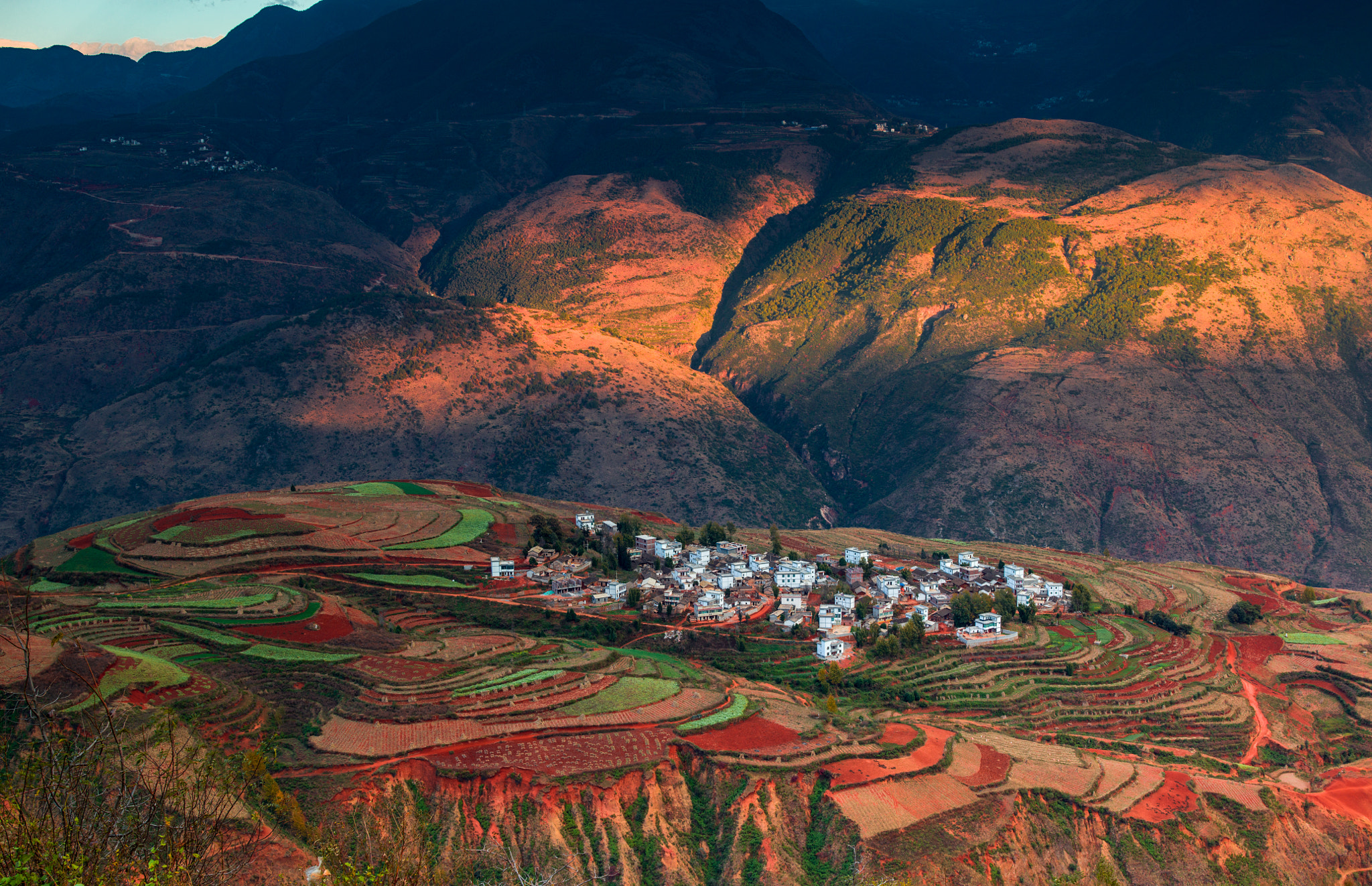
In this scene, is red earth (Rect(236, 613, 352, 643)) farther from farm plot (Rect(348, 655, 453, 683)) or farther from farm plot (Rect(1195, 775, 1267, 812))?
farm plot (Rect(1195, 775, 1267, 812))

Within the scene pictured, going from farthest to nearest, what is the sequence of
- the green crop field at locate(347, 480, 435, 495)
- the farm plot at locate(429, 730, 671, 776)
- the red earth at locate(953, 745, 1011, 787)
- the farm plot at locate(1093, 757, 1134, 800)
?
the green crop field at locate(347, 480, 435, 495), the farm plot at locate(1093, 757, 1134, 800), the red earth at locate(953, 745, 1011, 787), the farm plot at locate(429, 730, 671, 776)

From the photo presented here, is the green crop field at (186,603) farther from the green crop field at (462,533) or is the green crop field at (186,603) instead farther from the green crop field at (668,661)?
the green crop field at (668,661)

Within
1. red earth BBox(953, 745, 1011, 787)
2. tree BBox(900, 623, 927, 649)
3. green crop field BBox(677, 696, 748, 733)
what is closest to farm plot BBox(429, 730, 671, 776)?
green crop field BBox(677, 696, 748, 733)

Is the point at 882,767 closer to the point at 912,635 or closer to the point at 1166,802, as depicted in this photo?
the point at 1166,802

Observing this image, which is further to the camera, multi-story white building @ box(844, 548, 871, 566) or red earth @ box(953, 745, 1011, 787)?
multi-story white building @ box(844, 548, 871, 566)

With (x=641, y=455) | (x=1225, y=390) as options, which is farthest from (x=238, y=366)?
(x=1225, y=390)

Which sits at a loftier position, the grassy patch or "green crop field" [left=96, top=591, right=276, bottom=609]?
"green crop field" [left=96, top=591, right=276, bottom=609]
